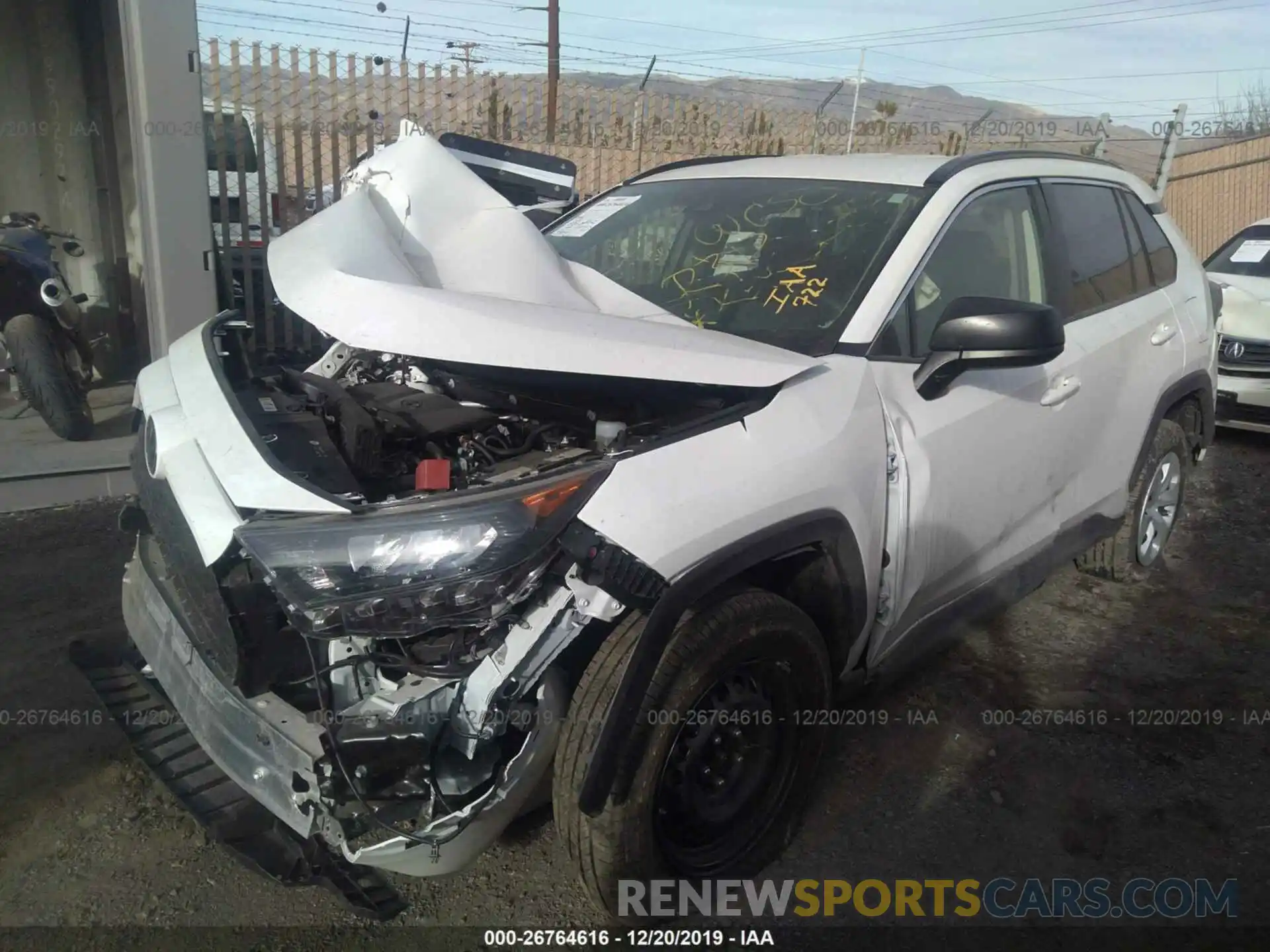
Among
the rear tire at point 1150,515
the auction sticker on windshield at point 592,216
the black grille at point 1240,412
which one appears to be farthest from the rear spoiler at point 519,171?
the black grille at point 1240,412

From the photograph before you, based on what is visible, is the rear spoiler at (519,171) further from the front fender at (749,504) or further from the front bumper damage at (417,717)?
the front bumper damage at (417,717)

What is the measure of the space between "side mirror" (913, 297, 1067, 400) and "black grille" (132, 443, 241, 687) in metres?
1.95

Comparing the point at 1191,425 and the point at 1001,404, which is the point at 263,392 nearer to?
the point at 1001,404

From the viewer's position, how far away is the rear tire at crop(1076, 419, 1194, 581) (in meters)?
4.45

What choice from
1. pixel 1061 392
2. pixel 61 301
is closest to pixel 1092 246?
pixel 1061 392

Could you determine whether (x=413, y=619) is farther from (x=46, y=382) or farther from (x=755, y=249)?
(x=46, y=382)

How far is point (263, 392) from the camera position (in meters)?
2.72

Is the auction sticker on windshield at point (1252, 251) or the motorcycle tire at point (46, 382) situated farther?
the auction sticker on windshield at point (1252, 251)

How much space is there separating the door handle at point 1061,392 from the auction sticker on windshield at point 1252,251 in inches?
238

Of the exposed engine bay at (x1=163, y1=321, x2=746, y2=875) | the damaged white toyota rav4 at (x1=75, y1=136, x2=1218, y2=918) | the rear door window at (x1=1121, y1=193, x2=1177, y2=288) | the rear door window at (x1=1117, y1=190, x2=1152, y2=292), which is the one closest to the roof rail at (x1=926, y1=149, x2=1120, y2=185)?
the damaged white toyota rav4 at (x1=75, y1=136, x2=1218, y2=918)

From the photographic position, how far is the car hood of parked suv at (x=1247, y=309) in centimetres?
721

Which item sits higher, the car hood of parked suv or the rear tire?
the car hood of parked suv

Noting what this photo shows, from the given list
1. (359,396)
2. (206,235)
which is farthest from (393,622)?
(206,235)

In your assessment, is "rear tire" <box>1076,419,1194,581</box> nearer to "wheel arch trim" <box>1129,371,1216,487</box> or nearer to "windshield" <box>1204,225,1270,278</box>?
"wheel arch trim" <box>1129,371,1216,487</box>
